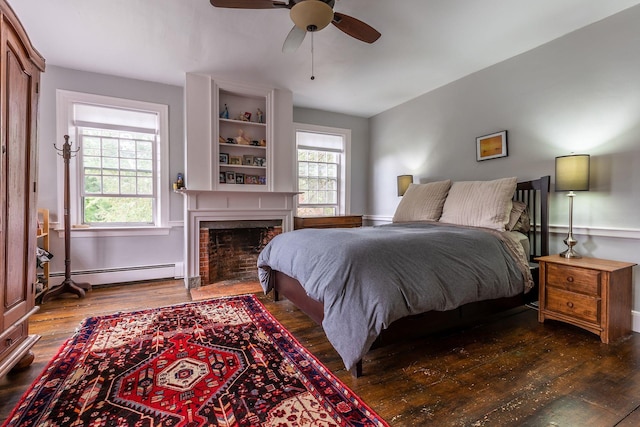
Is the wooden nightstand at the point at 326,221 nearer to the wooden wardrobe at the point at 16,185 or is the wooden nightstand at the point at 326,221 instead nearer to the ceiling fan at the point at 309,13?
the ceiling fan at the point at 309,13

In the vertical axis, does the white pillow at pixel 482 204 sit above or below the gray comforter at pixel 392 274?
above

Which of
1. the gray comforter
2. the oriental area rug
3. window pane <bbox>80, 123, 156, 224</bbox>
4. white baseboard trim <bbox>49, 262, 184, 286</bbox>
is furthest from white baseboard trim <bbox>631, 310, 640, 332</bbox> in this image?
window pane <bbox>80, 123, 156, 224</bbox>

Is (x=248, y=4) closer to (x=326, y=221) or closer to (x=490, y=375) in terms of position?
(x=490, y=375)


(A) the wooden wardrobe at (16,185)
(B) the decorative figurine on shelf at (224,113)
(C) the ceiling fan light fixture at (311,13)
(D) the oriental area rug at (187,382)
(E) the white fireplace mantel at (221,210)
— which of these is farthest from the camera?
(B) the decorative figurine on shelf at (224,113)

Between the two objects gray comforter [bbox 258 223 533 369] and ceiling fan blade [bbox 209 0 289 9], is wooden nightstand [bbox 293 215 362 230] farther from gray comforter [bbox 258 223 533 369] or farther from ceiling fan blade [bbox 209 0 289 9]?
ceiling fan blade [bbox 209 0 289 9]

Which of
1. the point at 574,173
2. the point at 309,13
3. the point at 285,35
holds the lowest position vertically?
the point at 574,173

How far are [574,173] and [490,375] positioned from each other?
6.08 ft

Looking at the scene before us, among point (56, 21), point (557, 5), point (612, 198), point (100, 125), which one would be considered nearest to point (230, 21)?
point (56, 21)

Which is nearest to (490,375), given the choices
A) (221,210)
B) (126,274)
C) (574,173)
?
(574,173)

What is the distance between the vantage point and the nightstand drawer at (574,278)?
7.21 feet

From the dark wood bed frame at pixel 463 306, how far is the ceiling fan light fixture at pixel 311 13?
193cm

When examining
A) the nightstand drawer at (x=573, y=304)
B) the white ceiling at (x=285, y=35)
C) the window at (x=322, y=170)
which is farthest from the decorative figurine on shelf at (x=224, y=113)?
the nightstand drawer at (x=573, y=304)

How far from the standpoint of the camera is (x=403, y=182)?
4.43m

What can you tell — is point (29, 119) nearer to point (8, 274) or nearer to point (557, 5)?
point (8, 274)
